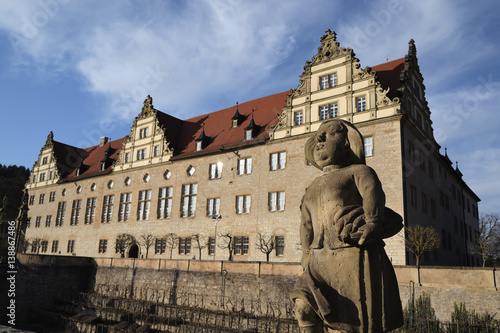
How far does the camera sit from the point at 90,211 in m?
41.2

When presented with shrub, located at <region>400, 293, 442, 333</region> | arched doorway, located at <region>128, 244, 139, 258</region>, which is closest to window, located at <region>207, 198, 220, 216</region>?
arched doorway, located at <region>128, 244, 139, 258</region>

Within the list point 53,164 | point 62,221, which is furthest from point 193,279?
point 53,164

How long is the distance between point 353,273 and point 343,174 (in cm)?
90

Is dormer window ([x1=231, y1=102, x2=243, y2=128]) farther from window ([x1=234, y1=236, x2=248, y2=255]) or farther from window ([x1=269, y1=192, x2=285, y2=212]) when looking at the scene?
window ([x1=234, y1=236, x2=248, y2=255])

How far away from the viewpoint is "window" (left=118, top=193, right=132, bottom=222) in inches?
1462

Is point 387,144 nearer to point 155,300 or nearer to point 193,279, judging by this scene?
point 193,279

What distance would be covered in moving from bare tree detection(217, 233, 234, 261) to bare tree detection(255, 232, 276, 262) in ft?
7.48

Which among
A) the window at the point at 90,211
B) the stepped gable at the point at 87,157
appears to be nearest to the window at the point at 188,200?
the stepped gable at the point at 87,157

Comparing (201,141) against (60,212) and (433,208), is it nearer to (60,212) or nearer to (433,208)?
(433,208)

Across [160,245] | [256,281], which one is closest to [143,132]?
[160,245]

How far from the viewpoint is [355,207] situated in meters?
3.60

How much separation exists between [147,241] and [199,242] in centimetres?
531

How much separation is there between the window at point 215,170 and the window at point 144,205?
7.21 m

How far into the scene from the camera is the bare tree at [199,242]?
2985 cm
